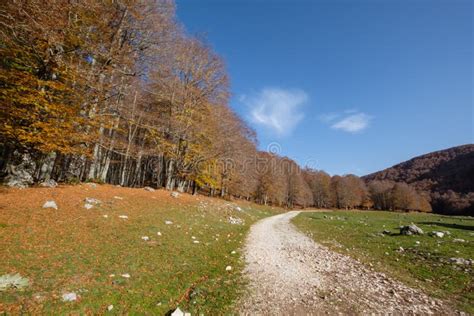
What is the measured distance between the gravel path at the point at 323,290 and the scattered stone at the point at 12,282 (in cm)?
554

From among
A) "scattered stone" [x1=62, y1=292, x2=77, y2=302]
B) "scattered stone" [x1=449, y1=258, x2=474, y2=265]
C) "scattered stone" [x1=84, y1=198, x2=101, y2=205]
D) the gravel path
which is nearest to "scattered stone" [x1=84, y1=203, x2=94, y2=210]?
"scattered stone" [x1=84, y1=198, x2=101, y2=205]

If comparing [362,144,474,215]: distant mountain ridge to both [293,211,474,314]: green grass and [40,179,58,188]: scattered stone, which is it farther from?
[40,179,58,188]: scattered stone

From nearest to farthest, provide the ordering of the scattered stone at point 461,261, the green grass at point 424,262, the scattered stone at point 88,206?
the green grass at point 424,262
the scattered stone at point 461,261
the scattered stone at point 88,206

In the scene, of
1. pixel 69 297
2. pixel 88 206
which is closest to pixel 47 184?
pixel 88 206

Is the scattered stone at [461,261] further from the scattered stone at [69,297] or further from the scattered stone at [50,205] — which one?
the scattered stone at [50,205]

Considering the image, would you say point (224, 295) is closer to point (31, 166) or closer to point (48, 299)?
point (48, 299)

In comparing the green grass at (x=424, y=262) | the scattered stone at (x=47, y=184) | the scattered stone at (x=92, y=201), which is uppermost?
the scattered stone at (x=47, y=184)

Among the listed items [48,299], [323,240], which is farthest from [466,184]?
[48,299]

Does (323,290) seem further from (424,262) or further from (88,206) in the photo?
(88,206)

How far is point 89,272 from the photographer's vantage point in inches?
250

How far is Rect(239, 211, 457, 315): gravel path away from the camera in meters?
5.17

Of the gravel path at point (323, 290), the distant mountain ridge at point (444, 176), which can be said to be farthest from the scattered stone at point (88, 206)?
the distant mountain ridge at point (444, 176)

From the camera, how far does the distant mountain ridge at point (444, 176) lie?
83125 millimetres

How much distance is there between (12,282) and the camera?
16.9 feet
